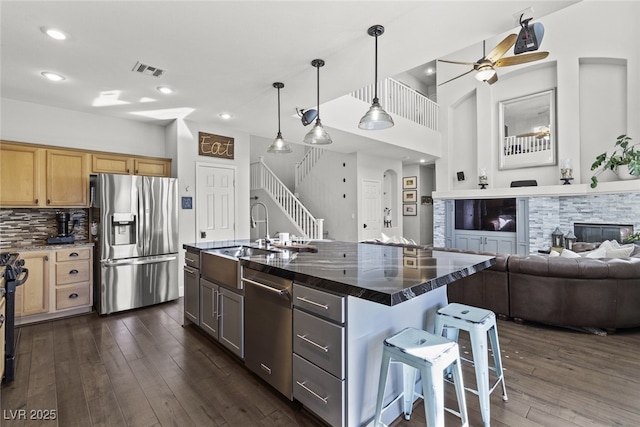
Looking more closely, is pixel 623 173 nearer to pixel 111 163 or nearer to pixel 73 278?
pixel 111 163

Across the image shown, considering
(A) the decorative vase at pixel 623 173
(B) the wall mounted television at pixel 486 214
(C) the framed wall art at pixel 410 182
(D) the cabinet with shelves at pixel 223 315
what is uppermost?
(C) the framed wall art at pixel 410 182

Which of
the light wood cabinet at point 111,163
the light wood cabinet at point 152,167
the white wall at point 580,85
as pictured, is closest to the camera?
the light wood cabinet at point 111,163

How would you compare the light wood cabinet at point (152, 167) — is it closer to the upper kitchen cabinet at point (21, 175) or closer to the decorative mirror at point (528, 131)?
the upper kitchen cabinet at point (21, 175)

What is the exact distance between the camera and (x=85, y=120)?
4.50m

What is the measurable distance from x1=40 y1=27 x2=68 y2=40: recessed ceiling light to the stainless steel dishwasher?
242 cm

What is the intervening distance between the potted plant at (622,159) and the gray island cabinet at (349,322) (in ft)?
15.9

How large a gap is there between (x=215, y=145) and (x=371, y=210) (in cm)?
403

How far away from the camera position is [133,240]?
13.7 ft

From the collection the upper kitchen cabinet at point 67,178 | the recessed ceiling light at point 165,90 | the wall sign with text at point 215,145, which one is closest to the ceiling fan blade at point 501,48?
the recessed ceiling light at point 165,90

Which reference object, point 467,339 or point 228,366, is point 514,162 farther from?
point 228,366

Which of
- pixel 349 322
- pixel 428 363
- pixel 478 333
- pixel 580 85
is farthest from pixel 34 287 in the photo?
pixel 580 85

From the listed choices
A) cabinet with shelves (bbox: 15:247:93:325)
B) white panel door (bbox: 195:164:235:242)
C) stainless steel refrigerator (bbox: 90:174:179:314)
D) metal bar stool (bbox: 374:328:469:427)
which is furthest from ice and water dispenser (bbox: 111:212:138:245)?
metal bar stool (bbox: 374:328:469:427)

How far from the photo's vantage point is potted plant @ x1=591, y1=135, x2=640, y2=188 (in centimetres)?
491

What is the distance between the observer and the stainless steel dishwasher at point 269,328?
6.68 feet
